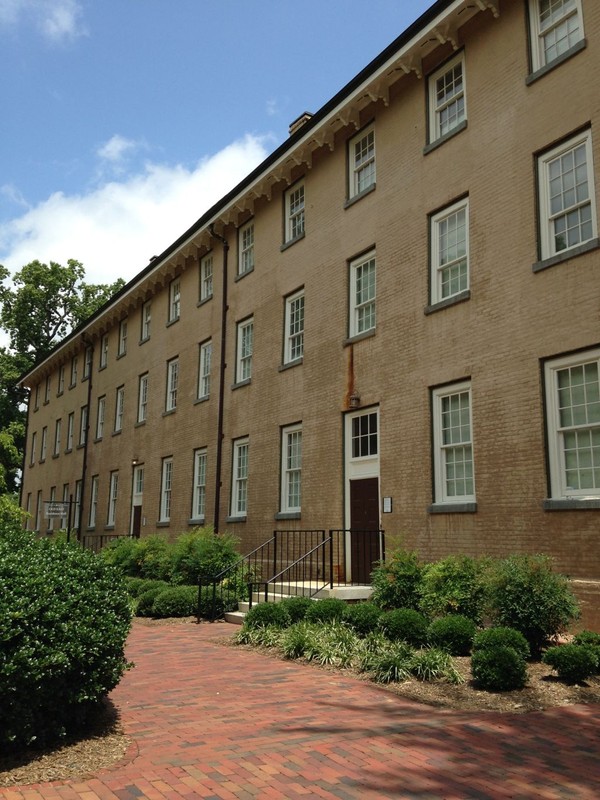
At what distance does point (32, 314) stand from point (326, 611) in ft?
136

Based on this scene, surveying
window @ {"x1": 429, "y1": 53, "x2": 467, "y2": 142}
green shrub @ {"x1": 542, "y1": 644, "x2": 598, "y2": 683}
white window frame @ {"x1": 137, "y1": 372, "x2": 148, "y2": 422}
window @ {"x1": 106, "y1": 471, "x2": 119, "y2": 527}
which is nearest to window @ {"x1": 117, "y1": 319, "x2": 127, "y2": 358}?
white window frame @ {"x1": 137, "y1": 372, "x2": 148, "y2": 422}

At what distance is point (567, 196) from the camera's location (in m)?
11.3

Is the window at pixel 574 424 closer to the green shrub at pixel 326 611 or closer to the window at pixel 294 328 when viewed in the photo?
the green shrub at pixel 326 611

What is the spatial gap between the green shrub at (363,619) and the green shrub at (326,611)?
0.41 m

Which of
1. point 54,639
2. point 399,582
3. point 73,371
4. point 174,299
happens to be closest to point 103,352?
point 73,371

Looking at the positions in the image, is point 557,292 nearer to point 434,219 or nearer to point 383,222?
point 434,219

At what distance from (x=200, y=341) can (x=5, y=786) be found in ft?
60.0

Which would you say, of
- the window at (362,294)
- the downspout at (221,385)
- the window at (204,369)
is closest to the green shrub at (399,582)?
the window at (362,294)

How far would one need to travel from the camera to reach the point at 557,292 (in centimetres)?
1098

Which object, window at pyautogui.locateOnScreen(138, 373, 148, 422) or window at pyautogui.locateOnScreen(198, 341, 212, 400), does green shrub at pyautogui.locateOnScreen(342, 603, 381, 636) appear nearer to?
window at pyautogui.locateOnScreen(198, 341, 212, 400)

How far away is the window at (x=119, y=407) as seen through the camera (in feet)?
92.7

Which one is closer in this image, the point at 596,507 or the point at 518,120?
the point at 596,507

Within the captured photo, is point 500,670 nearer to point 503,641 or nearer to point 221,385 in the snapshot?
point 503,641

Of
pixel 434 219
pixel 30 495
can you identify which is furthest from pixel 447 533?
pixel 30 495
